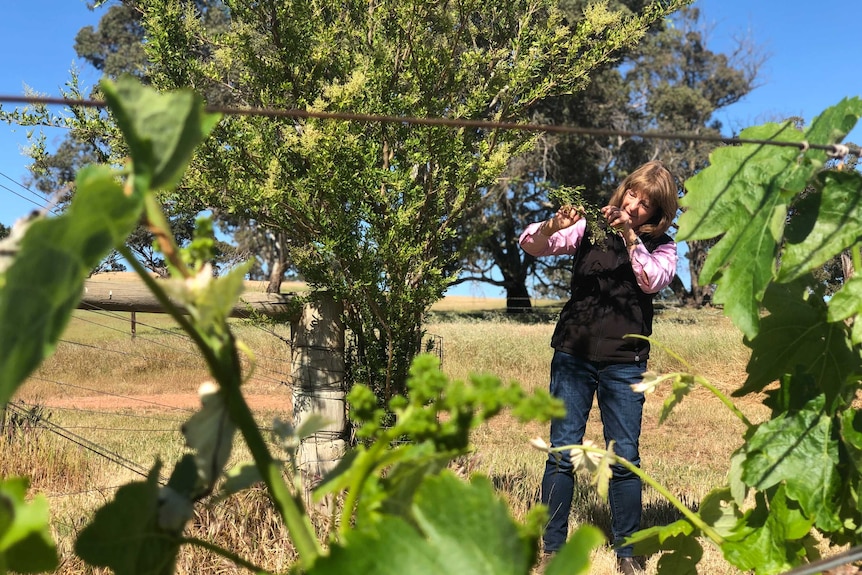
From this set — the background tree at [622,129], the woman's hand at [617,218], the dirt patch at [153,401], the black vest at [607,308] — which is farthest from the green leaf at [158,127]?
the background tree at [622,129]

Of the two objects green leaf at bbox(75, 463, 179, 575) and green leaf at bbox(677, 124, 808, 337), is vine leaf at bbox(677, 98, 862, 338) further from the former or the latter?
green leaf at bbox(75, 463, 179, 575)

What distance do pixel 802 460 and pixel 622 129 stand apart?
21.4 metres

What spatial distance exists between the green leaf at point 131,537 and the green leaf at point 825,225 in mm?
862

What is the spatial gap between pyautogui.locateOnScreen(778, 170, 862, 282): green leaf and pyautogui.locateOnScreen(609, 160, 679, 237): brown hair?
2.04 meters

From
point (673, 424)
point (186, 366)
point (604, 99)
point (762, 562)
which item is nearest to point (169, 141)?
point (762, 562)

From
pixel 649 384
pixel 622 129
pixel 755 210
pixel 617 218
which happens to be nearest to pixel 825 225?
pixel 755 210

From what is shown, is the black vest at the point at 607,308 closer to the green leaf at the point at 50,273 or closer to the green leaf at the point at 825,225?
the green leaf at the point at 825,225

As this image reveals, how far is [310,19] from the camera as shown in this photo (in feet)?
11.6

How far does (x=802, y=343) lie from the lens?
1248 millimetres

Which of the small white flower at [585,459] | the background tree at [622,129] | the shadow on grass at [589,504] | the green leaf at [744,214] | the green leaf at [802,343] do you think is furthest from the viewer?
the background tree at [622,129]

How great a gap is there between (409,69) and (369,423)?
3228 millimetres

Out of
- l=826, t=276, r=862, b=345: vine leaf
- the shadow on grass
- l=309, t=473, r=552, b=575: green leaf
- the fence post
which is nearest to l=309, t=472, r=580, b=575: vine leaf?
l=309, t=473, r=552, b=575: green leaf

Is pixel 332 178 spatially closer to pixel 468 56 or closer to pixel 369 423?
pixel 468 56

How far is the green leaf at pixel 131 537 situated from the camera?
537 mm
